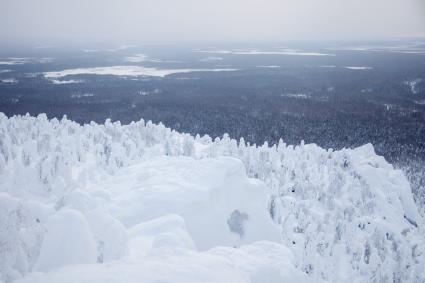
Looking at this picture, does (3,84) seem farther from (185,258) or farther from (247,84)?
(185,258)

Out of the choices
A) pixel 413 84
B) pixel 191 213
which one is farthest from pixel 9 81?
pixel 413 84

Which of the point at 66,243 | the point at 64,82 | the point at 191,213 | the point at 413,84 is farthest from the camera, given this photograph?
the point at 413,84

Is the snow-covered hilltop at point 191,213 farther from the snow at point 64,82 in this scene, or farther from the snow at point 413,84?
the snow at point 413,84

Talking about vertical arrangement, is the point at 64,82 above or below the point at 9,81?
below

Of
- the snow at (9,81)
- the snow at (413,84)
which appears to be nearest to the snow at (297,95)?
the snow at (413,84)

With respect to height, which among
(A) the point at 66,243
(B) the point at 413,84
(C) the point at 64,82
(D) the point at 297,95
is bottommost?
(D) the point at 297,95

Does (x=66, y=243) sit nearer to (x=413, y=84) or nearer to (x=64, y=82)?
(x=64, y=82)

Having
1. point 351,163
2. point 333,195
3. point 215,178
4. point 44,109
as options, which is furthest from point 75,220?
point 44,109

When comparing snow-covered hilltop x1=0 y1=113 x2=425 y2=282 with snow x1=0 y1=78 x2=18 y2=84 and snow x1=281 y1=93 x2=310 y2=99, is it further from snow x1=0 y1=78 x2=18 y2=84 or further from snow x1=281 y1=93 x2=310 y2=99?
snow x1=0 y1=78 x2=18 y2=84

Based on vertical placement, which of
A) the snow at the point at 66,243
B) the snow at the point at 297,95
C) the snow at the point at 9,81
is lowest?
the snow at the point at 297,95
